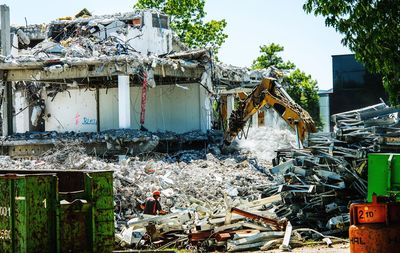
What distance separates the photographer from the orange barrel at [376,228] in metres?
8.79

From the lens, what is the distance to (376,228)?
8.83m

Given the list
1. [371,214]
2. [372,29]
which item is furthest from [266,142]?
[371,214]

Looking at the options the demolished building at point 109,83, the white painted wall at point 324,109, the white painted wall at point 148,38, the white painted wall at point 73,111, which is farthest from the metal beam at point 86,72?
the white painted wall at point 324,109

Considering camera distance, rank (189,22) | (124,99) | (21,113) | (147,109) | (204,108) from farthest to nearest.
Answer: (189,22), (21,113), (204,108), (147,109), (124,99)

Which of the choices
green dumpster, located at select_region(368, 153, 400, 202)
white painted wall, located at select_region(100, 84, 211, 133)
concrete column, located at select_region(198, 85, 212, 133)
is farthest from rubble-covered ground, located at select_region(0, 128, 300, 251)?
concrete column, located at select_region(198, 85, 212, 133)

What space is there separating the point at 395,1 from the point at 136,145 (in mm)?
19007

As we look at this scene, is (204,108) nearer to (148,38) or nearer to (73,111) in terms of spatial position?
(148,38)

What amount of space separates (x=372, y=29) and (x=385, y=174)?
2.60m

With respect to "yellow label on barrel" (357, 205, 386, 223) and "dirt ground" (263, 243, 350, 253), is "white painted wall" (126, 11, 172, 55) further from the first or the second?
"yellow label on barrel" (357, 205, 386, 223)

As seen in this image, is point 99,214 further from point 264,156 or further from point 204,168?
point 264,156

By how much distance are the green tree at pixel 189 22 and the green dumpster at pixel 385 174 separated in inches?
1636

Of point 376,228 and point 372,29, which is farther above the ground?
point 372,29

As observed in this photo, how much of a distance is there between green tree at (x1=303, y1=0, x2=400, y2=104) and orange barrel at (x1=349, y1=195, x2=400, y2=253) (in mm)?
4707

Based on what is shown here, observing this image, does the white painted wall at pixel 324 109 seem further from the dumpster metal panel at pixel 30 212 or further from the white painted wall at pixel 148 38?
the dumpster metal panel at pixel 30 212
